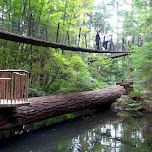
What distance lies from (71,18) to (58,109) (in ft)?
21.5

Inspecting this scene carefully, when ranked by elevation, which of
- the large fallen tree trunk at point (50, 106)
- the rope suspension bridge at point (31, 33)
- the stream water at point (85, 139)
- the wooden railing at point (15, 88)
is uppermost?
the rope suspension bridge at point (31, 33)

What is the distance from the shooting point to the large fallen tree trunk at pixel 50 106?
421 cm

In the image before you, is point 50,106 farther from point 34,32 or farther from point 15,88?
point 34,32

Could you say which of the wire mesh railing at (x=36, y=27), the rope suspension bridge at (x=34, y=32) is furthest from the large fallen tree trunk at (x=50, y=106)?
the wire mesh railing at (x=36, y=27)

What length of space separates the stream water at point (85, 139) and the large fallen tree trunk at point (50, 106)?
48 cm

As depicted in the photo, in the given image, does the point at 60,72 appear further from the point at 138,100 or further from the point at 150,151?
the point at 150,151

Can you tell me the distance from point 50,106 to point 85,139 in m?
1.87

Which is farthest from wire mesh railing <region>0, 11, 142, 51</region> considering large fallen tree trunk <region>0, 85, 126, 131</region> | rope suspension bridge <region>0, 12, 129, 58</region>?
large fallen tree trunk <region>0, 85, 126, 131</region>

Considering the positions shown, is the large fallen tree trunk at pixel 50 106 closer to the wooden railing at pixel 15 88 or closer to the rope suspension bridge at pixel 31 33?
the wooden railing at pixel 15 88

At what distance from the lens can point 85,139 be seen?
4.25 m

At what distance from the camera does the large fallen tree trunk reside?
4.21 meters

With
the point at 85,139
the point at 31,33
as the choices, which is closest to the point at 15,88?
the point at 85,139

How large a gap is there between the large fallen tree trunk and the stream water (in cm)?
48

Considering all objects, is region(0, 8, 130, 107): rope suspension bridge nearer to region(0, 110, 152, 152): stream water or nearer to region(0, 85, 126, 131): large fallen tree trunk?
region(0, 85, 126, 131): large fallen tree trunk
